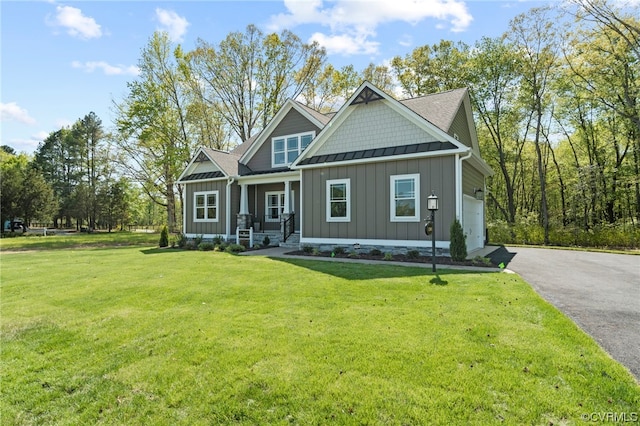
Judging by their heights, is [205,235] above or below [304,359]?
above

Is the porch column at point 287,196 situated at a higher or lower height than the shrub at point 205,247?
higher

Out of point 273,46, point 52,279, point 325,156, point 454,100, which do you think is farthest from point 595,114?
point 52,279

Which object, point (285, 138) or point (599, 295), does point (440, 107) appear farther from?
point (599, 295)

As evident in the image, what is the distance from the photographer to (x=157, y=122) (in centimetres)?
2545

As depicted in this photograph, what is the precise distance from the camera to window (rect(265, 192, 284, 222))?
16.7m

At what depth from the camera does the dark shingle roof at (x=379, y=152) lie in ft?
33.5

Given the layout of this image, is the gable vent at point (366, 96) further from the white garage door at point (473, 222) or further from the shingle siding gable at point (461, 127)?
the white garage door at point (473, 222)

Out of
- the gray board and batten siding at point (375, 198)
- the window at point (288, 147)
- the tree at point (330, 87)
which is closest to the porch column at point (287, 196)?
the window at point (288, 147)

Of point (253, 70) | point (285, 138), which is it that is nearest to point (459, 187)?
point (285, 138)

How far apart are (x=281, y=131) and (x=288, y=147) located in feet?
3.16

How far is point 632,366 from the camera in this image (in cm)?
307

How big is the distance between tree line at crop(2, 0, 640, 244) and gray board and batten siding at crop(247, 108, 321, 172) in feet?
37.3

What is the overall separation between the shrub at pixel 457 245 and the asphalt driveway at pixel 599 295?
120 cm

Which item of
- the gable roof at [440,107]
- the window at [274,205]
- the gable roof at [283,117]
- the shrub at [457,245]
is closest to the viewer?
the shrub at [457,245]
